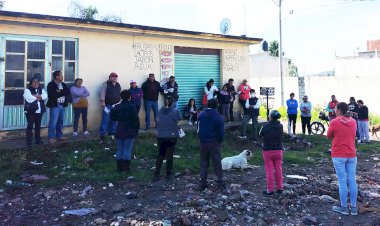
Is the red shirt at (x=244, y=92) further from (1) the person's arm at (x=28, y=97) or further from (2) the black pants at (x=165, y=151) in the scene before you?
(1) the person's arm at (x=28, y=97)

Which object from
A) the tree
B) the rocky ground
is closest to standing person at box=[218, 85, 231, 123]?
the rocky ground

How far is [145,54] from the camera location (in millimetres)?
11812

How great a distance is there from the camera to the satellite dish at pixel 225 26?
14938 millimetres

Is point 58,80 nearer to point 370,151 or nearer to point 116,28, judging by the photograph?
point 116,28

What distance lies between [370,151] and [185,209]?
8.53 meters

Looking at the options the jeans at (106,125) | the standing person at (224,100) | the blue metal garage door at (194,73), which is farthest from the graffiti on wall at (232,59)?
the jeans at (106,125)

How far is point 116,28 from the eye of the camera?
10.6m

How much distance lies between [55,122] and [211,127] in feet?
15.1

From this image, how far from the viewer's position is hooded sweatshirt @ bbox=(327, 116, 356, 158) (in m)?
5.64

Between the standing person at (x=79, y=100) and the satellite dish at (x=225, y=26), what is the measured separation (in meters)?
7.43

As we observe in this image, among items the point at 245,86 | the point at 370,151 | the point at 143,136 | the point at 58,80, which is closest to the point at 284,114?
the point at 245,86

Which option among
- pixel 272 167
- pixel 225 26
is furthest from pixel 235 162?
pixel 225 26

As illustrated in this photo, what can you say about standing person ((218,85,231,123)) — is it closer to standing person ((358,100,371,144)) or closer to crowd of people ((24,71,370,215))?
crowd of people ((24,71,370,215))

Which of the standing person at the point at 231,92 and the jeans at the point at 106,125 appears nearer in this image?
the jeans at the point at 106,125
